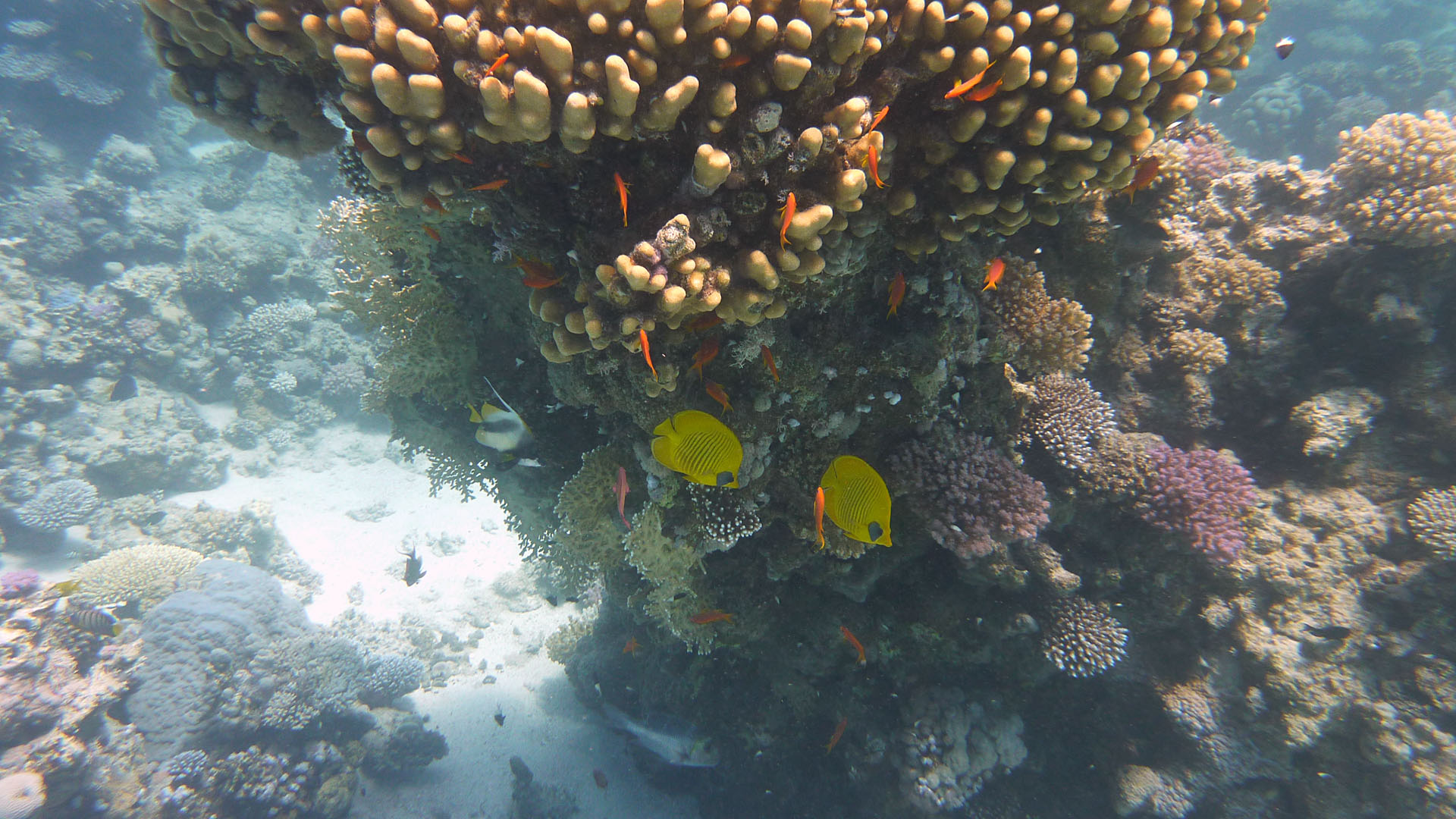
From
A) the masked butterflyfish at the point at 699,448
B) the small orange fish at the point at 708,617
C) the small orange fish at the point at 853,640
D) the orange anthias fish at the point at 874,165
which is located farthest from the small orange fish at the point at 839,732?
the orange anthias fish at the point at 874,165

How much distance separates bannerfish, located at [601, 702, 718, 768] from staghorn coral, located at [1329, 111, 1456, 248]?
318 inches

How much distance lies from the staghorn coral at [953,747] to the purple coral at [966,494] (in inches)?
86.1

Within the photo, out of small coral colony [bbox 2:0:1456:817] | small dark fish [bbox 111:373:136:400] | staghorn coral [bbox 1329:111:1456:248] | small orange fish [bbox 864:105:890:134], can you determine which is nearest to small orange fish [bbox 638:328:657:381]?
small coral colony [bbox 2:0:1456:817]

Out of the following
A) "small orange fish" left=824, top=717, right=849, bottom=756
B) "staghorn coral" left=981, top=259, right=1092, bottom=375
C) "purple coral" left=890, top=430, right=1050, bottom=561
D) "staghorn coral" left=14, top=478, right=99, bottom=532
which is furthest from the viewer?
"staghorn coral" left=14, top=478, right=99, bottom=532

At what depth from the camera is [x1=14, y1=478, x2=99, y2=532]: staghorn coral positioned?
10.6 m

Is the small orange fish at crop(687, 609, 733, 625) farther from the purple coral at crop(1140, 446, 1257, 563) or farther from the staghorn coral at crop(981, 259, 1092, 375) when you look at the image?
the purple coral at crop(1140, 446, 1257, 563)

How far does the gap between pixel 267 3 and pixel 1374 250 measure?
23.3 ft

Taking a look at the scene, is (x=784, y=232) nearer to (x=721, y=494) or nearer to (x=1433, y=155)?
(x=721, y=494)

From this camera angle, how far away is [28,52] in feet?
51.9

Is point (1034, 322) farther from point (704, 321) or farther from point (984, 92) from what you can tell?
point (704, 321)

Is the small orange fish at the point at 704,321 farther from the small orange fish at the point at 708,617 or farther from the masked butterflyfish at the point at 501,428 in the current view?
the small orange fish at the point at 708,617

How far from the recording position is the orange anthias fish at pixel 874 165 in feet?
7.22

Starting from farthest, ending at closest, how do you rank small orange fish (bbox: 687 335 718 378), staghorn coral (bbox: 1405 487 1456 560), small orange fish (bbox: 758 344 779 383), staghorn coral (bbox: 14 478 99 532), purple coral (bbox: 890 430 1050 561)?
staghorn coral (bbox: 14 478 99 532), staghorn coral (bbox: 1405 487 1456 560), purple coral (bbox: 890 430 1050 561), small orange fish (bbox: 758 344 779 383), small orange fish (bbox: 687 335 718 378)

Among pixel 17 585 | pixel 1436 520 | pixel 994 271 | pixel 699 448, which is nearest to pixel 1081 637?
pixel 1436 520
